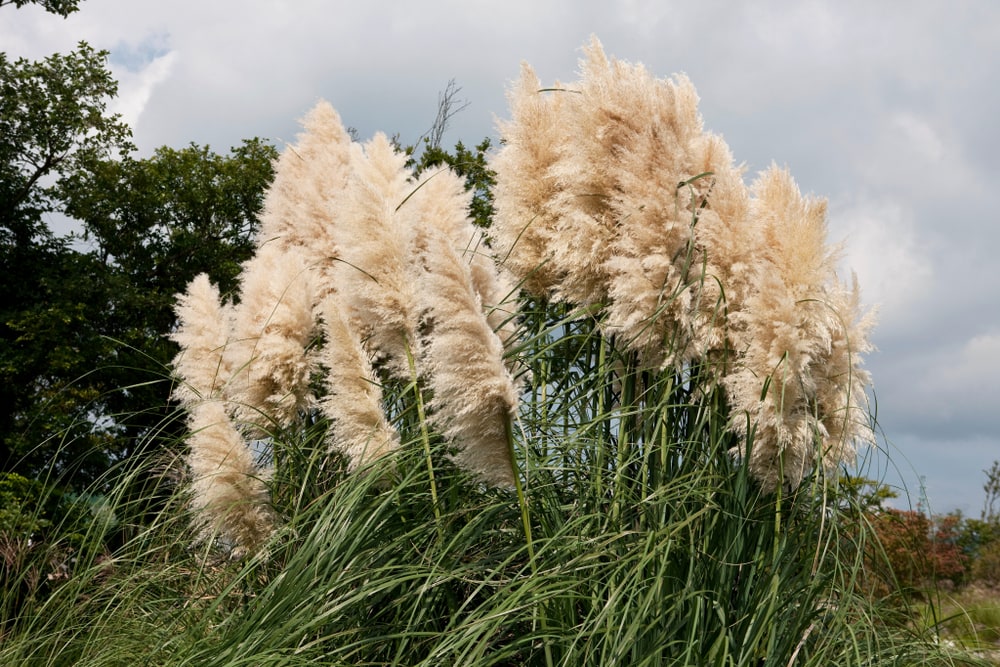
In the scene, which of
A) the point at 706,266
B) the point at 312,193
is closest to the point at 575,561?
the point at 706,266

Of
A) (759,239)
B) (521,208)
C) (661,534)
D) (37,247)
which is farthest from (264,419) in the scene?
(37,247)

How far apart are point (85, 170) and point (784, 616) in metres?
11.8

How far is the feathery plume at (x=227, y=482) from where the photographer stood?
3.64 metres

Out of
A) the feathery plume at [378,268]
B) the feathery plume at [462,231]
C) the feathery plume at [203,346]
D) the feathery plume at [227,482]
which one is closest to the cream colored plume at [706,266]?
the feathery plume at [462,231]

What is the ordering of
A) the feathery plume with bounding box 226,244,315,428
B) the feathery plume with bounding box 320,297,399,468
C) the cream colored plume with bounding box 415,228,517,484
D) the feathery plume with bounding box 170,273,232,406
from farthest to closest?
the feathery plume with bounding box 170,273,232,406 < the feathery plume with bounding box 226,244,315,428 < the feathery plume with bounding box 320,297,399,468 < the cream colored plume with bounding box 415,228,517,484

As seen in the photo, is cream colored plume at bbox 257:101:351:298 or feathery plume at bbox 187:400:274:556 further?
cream colored plume at bbox 257:101:351:298

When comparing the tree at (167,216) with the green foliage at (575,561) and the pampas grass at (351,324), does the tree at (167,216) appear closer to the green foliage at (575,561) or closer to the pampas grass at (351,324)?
the pampas grass at (351,324)

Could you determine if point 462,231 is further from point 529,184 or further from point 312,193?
point 312,193

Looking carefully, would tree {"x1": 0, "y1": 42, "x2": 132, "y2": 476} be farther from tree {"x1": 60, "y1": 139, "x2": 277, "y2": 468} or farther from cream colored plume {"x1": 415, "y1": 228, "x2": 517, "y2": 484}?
cream colored plume {"x1": 415, "y1": 228, "x2": 517, "y2": 484}

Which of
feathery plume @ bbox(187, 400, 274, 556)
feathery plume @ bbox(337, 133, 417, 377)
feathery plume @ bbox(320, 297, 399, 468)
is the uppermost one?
feathery plume @ bbox(337, 133, 417, 377)

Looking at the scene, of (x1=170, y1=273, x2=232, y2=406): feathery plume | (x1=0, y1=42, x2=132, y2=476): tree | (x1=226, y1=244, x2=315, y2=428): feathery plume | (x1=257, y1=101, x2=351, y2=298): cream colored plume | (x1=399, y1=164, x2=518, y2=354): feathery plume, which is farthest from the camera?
(x1=0, y1=42, x2=132, y2=476): tree

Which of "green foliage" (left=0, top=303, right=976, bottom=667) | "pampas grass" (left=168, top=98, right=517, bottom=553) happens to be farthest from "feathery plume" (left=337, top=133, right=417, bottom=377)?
"green foliage" (left=0, top=303, right=976, bottom=667)

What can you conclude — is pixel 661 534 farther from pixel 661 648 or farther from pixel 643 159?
pixel 643 159

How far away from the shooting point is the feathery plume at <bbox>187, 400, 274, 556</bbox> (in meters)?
3.64
